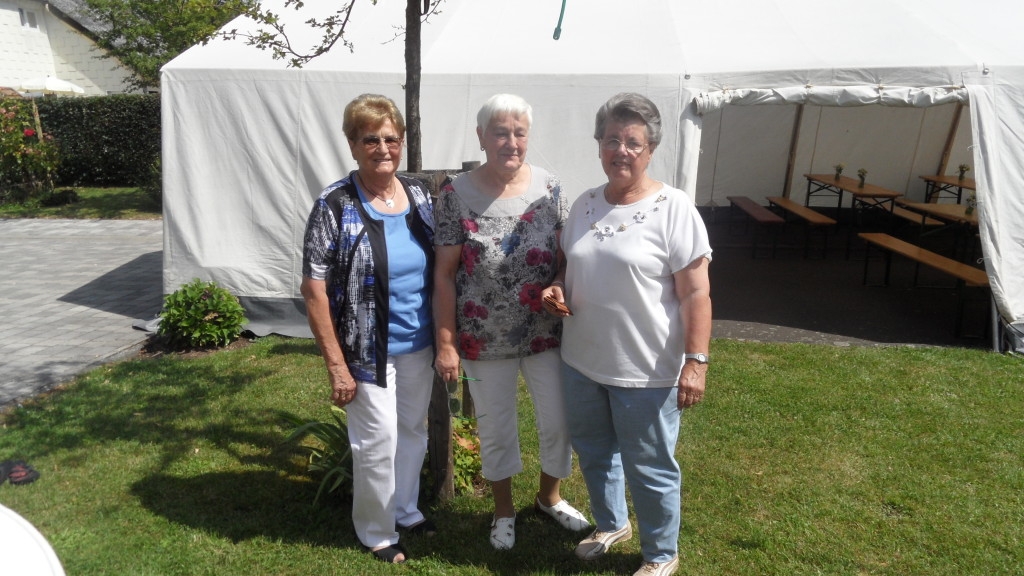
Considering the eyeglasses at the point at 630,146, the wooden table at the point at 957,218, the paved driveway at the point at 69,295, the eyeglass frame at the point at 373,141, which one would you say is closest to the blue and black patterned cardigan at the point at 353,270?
the eyeglass frame at the point at 373,141

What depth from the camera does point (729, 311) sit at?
6715 millimetres

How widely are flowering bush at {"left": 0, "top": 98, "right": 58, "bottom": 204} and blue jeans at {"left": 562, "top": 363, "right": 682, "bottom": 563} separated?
13686 mm

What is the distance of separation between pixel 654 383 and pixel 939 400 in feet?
9.44

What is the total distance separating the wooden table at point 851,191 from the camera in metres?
9.09

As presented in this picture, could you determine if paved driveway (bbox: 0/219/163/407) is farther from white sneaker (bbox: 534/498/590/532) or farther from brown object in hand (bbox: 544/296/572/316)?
brown object in hand (bbox: 544/296/572/316)

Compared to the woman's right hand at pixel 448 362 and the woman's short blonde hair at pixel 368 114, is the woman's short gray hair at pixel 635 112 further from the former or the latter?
the woman's right hand at pixel 448 362

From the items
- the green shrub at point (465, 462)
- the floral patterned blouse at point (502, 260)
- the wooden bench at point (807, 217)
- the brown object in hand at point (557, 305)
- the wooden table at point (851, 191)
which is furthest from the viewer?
the wooden table at point (851, 191)

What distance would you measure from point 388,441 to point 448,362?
0.38 meters

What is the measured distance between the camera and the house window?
2061 centimetres

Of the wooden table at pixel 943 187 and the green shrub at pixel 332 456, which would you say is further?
the wooden table at pixel 943 187

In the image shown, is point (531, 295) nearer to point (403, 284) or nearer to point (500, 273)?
point (500, 273)

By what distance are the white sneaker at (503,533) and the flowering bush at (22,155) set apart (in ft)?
43.8

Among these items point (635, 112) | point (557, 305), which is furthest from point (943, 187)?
point (557, 305)

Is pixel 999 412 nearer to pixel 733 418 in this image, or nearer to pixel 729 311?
pixel 733 418
